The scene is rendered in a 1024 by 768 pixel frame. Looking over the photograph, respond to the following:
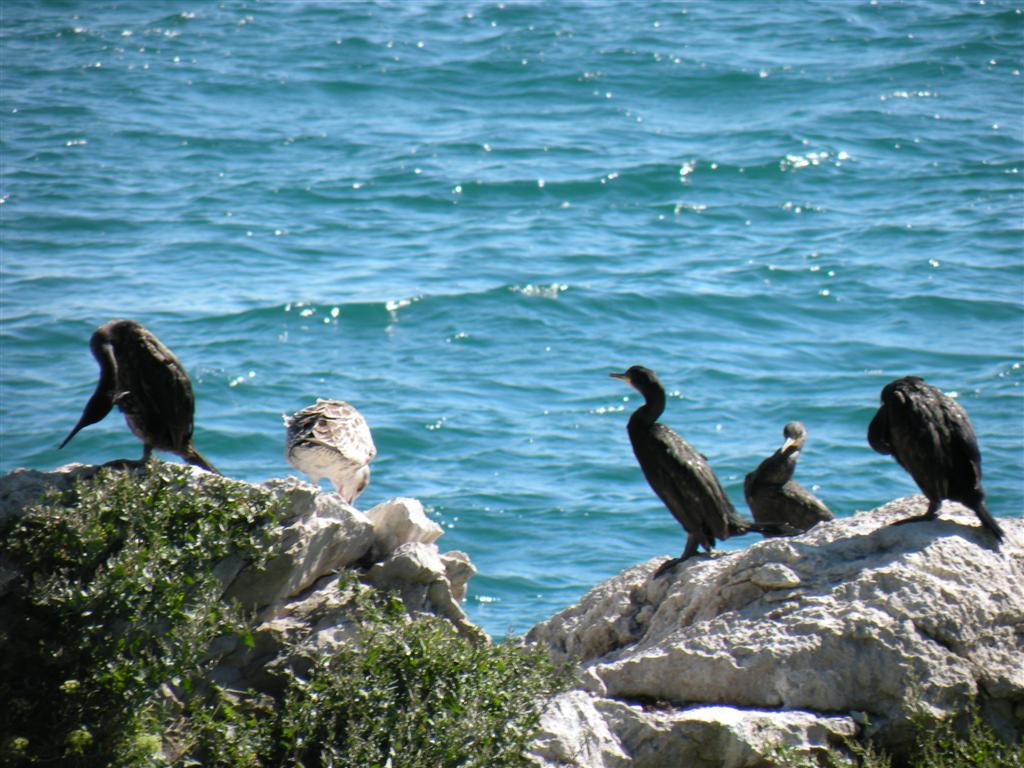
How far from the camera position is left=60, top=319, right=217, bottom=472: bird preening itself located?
7.38 meters

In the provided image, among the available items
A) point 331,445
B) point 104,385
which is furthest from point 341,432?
point 104,385

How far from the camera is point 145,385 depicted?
7.43 meters

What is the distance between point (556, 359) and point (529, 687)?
44.0 ft

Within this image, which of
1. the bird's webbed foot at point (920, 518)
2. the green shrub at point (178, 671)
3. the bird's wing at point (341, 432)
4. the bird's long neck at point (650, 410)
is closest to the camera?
the green shrub at point (178, 671)

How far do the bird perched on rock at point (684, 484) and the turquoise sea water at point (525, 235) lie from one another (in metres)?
5.83

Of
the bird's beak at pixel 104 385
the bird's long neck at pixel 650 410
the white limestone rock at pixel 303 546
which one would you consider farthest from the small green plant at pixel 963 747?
the bird's beak at pixel 104 385

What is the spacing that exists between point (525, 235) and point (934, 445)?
54.2ft

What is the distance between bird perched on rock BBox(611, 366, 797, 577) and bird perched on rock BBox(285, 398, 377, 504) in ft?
5.93

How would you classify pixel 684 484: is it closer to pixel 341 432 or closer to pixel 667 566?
pixel 667 566

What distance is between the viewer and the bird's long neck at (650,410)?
8.10 meters

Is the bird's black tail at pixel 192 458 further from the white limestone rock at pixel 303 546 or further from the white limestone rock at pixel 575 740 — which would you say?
the white limestone rock at pixel 575 740

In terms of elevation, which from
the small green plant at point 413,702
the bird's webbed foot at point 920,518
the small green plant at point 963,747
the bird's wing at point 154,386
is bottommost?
the small green plant at point 963,747

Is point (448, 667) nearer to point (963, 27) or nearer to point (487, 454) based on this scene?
point (487, 454)

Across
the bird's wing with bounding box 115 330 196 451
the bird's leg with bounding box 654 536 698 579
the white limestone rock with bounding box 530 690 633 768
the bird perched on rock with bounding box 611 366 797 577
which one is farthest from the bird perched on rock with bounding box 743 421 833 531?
the bird's wing with bounding box 115 330 196 451
